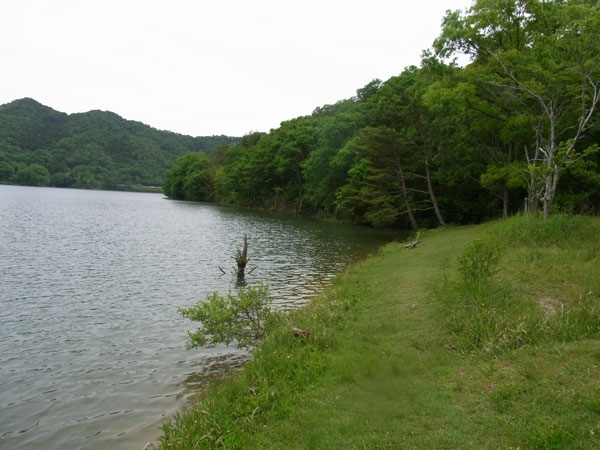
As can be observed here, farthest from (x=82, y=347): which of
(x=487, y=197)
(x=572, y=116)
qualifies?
(x=487, y=197)

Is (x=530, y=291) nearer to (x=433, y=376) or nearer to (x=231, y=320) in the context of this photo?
(x=433, y=376)

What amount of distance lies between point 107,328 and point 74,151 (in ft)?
593

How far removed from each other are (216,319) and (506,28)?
26533 millimetres

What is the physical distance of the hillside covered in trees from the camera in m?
18.7

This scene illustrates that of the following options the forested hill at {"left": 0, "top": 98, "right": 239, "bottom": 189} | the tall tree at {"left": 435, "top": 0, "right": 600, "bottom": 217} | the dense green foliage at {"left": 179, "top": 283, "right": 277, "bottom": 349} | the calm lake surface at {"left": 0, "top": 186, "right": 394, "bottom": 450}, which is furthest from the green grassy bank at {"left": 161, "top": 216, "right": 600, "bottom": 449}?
the forested hill at {"left": 0, "top": 98, "right": 239, "bottom": 189}

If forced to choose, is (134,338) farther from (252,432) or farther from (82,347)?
(252,432)

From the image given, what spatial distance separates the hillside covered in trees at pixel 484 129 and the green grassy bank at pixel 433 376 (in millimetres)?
10402

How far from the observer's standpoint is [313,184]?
63.5 metres

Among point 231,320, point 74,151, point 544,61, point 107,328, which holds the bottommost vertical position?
point 107,328

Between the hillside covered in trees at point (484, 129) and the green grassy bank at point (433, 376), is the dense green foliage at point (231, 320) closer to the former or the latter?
the green grassy bank at point (433, 376)

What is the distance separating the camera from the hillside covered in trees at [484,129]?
18.7 m

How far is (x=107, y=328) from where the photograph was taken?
12.2 meters

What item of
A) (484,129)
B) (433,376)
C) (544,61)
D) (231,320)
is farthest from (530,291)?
(484,129)

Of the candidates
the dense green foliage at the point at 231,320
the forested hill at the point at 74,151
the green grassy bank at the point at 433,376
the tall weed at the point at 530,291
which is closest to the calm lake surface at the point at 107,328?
the dense green foliage at the point at 231,320
